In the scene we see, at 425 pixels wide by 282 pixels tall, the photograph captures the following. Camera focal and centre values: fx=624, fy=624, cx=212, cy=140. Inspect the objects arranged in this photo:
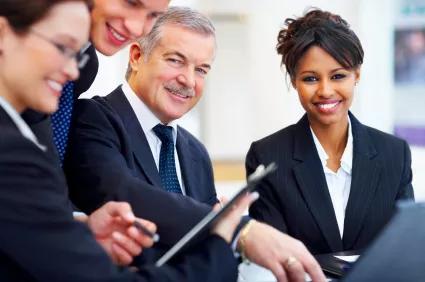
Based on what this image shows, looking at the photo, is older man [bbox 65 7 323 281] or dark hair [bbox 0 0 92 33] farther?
older man [bbox 65 7 323 281]

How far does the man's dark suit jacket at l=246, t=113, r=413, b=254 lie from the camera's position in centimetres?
192

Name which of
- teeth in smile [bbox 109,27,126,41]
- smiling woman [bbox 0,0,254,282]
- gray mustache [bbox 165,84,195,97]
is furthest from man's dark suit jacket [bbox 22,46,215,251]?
gray mustache [bbox 165,84,195,97]

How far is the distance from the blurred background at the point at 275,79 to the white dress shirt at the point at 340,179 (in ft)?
8.28

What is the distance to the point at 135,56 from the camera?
2.05 meters

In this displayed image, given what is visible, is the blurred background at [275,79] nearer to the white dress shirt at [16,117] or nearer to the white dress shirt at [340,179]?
the white dress shirt at [340,179]

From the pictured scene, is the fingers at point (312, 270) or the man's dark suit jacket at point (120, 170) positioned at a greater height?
the man's dark suit jacket at point (120, 170)

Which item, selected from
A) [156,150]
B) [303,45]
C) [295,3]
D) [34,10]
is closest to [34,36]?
[34,10]

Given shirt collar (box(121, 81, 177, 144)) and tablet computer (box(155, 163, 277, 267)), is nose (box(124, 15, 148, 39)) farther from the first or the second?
tablet computer (box(155, 163, 277, 267))

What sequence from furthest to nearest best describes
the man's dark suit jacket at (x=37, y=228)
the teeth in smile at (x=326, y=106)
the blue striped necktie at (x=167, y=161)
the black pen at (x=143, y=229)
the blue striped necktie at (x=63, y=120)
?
the teeth in smile at (x=326, y=106) → the blue striped necktie at (x=167, y=161) → the blue striped necktie at (x=63, y=120) → the black pen at (x=143, y=229) → the man's dark suit jacket at (x=37, y=228)

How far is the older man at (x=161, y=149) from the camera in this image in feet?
4.20

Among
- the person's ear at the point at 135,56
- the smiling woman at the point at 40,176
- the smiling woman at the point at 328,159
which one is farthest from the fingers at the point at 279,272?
the person's ear at the point at 135,56

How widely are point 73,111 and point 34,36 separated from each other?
1.99 ft

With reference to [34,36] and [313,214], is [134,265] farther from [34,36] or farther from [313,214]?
[313,214]

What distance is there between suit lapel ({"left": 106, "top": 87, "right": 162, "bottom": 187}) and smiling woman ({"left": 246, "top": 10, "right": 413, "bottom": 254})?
47 centimetres
